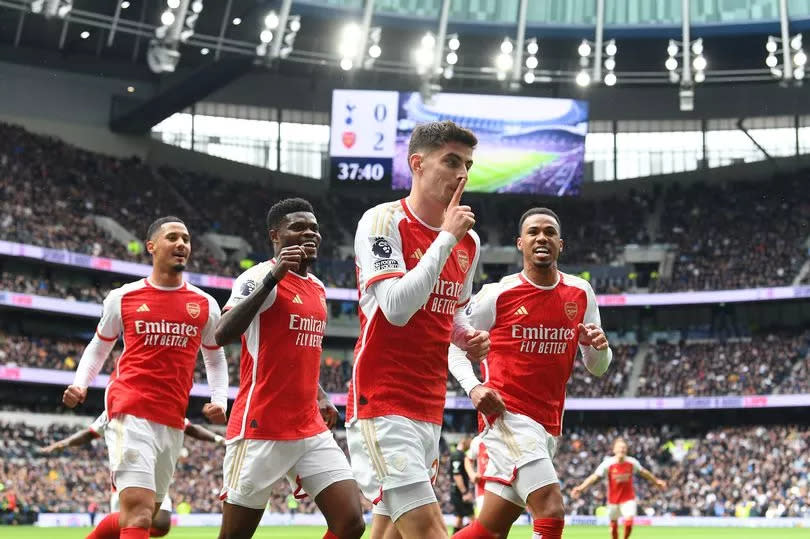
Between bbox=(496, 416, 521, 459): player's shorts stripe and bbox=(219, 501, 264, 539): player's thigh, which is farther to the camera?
bbox=(496, 416, 521, 459): player's shorts stripe

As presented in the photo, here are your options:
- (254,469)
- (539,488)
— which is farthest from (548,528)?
(254,469)

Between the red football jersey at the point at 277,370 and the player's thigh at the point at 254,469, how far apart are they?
0.07 meters

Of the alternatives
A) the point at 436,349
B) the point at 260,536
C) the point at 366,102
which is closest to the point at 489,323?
the point at 436,349

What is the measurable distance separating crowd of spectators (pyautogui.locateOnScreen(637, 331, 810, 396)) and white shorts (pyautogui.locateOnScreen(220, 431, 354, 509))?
1590 inches

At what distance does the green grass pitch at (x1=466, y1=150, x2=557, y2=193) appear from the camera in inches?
1876

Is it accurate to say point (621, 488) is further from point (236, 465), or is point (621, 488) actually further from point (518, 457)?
point (236, 465)

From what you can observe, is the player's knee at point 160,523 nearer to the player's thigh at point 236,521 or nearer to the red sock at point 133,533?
the red sock at point 133,533

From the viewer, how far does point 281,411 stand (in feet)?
26.0

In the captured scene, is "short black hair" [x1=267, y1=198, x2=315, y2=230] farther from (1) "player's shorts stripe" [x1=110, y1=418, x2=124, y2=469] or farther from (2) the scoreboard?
(2) the scoreboard

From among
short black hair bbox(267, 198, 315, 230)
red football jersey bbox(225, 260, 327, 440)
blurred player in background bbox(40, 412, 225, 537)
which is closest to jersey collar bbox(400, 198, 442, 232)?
red football jersey bbox(225, 260, 327, 440)

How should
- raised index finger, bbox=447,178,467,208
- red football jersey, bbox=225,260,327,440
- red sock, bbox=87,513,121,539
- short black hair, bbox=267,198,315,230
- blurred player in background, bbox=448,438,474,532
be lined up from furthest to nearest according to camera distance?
blurred player in background, bbox=448,438,474,532, red sock, bbox=87,513,121,539, short black hair, bbox=267,198,315,230, red football jersey, bbox=225,260,327,440, raised index finger, bbox=447,178,467,208

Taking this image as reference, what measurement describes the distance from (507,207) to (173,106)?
16.8 meters

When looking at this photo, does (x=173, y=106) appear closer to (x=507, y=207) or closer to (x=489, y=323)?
(x=507, y=207)

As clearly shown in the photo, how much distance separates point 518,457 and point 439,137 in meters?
3.23
